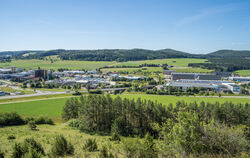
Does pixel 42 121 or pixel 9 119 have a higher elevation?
pixel 9 119

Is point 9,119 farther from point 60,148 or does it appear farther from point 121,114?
point 60,148

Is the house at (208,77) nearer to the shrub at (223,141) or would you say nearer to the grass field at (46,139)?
the grass field at (46,139)

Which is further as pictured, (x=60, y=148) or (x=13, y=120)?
(x=13, y=120)

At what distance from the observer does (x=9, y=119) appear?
37750 millimetres

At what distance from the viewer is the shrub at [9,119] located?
3712cm

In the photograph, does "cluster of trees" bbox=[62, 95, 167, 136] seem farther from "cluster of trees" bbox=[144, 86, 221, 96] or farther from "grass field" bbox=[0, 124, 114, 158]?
"cluster of trees" bbox=[144, 86, 221, 96]

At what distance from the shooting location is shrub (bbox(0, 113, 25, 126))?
3712 cm

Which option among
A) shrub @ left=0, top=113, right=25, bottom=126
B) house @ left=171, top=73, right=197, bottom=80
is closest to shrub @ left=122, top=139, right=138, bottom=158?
shrub @ left=0, top=113, right=25, bottom=126

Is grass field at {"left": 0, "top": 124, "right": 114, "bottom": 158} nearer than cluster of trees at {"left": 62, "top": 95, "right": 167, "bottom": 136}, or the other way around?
grass field at {"left": 0, "top": 124, "right": 114, "bottom": 158}

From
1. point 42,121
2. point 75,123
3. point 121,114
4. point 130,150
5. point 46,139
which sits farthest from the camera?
point 42,121

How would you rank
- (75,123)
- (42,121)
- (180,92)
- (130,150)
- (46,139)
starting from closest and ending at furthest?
(130,150) → (46,139) → (75,123) → (42,121) → (180,92)

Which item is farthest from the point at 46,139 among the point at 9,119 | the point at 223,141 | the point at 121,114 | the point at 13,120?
the point at 223,141

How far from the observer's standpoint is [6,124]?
3762 cm

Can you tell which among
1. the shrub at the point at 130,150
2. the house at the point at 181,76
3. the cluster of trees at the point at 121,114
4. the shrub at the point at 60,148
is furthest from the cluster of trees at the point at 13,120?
the house at the point at 181,76
